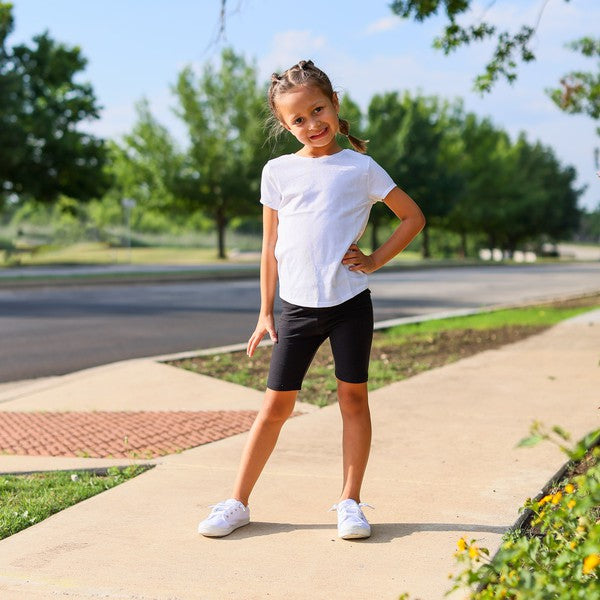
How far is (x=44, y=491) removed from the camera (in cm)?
424

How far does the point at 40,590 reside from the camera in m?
3.05

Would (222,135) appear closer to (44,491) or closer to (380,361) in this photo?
(380,361)

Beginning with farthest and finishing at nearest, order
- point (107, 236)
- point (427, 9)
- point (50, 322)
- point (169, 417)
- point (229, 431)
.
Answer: point (107, 236) → point (50, 322) → point (427, 9) → point (169, 417) → point (229, 431)

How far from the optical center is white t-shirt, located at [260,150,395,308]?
3.50 meters

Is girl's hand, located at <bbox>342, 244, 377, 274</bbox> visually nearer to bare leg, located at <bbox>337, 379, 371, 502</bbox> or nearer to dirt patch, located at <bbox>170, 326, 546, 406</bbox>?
bare leg, located at <bbox>337, 379, 371, 502</bbox>

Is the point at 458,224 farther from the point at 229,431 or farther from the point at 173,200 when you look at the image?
the point at 229,431

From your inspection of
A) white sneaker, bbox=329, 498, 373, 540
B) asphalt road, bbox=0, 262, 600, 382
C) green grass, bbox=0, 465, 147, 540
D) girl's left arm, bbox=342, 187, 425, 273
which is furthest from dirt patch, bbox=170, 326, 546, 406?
girl's left arm, bbox=342, 187, 425, 273

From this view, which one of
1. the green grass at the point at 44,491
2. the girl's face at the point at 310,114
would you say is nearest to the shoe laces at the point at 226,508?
the green grass at the point at 44,491

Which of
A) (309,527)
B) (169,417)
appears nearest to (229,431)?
(169,417)

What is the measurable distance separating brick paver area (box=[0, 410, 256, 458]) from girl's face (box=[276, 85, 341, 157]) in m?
2.22

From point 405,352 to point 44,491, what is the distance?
18.6 feet

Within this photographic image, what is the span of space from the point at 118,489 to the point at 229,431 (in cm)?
138

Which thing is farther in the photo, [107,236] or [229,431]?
[107,236]

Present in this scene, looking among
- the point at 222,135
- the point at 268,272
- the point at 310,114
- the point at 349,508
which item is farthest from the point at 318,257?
the point at 222,135
